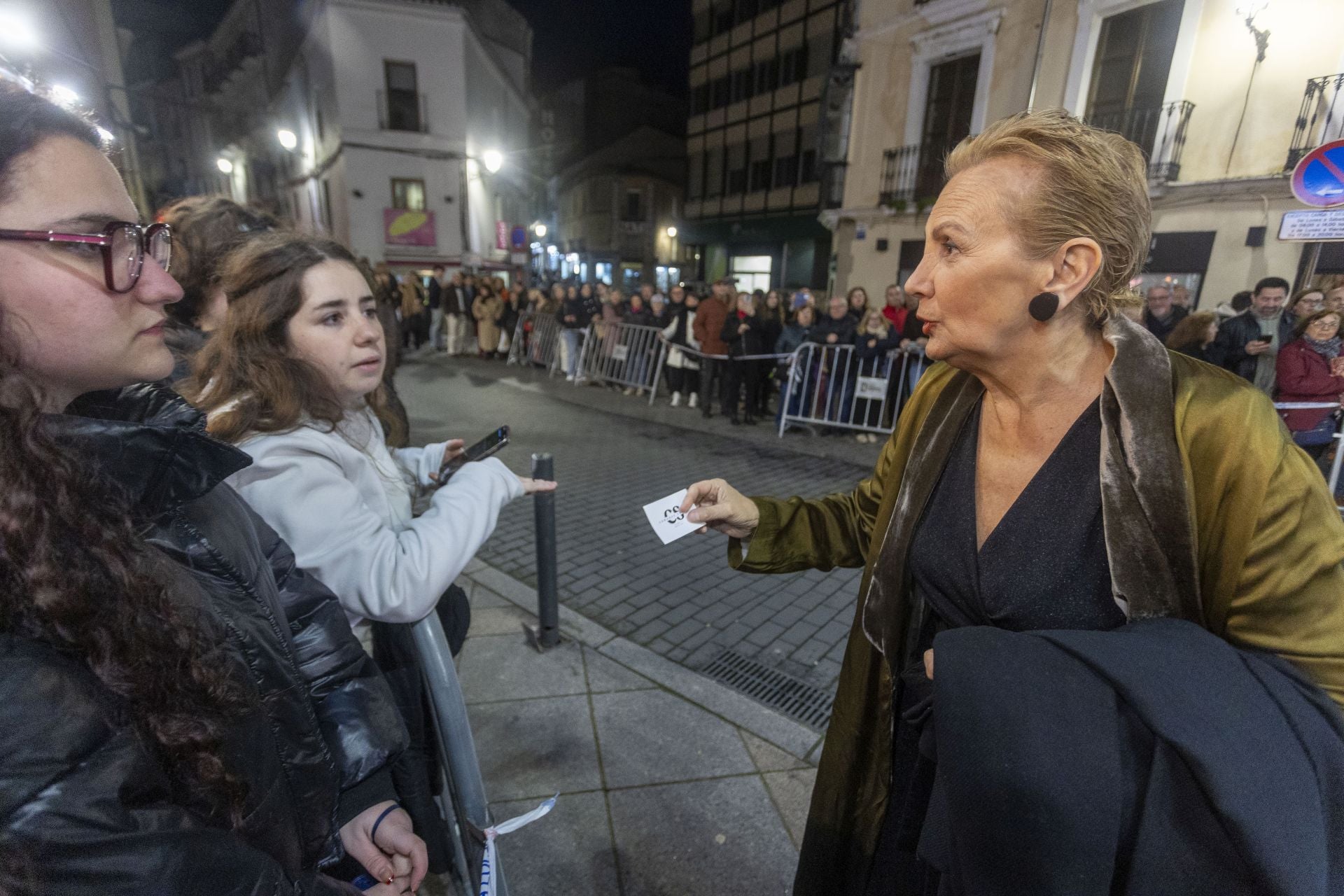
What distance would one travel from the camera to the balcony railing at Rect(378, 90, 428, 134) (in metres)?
24.0

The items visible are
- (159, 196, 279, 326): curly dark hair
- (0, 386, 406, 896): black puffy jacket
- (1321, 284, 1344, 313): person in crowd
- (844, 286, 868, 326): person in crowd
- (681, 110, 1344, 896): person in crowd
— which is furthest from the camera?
(844, 286, 868, 326): person in crowd

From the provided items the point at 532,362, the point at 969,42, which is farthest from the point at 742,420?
the point at 969,42

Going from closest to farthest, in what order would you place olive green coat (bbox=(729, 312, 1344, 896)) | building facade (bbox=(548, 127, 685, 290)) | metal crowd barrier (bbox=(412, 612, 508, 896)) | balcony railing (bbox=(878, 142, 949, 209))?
olive green coat (bbox=(729, 312, 1344, 896))
metal crowd barrier (bbox=(412, 612, 508, 896))
balcony railing (bbox=(878, 142, 949, 209))
building facade (bbox=(548, 127, 685, 290))

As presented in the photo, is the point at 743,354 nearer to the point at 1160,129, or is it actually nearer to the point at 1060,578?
the point at 1160,129

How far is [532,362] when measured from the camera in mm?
14453

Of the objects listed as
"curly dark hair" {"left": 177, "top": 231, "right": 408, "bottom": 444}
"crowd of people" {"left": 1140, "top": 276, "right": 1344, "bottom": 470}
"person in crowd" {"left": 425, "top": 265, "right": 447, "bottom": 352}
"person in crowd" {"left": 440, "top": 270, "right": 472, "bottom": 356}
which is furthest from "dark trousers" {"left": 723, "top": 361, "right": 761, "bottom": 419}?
"person in crowd" {"left": 425, "top": 265, "right": 447, "bottom": 352}

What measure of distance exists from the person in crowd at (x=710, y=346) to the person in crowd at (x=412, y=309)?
9782mm

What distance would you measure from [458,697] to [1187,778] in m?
1.53

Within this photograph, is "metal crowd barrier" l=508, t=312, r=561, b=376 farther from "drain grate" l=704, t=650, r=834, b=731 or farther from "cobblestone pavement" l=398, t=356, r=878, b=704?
"drain grate" l=704, t=650, r=834, b=731

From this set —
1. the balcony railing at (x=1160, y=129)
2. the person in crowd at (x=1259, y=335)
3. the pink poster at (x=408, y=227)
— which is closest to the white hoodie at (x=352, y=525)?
the person in crowd at (x=1259, y=335)

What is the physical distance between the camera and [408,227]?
957 inches

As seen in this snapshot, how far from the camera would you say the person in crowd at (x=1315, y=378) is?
5.21 m

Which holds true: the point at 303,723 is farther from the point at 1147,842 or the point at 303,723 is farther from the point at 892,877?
the point at 892,877

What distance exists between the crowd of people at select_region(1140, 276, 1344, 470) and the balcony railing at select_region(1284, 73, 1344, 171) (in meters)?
2.28
